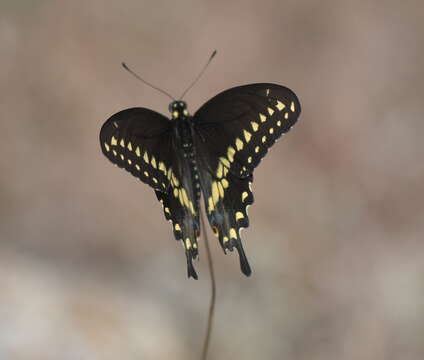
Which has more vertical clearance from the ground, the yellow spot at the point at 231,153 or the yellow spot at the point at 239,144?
the yellow spot at the point at 239,144

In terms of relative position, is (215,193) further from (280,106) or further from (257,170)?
(257,170)

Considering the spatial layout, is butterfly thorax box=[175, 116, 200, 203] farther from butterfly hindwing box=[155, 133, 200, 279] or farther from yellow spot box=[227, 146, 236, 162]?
yellow spot box=[227, 146, 236, 162]

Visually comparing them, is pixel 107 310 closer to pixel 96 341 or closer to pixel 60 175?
pixel 96 341

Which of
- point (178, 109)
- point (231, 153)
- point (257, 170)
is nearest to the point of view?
point (178, 109)

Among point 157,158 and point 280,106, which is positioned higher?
point 280,106

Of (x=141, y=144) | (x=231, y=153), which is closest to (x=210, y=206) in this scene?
(x=231, y=153)

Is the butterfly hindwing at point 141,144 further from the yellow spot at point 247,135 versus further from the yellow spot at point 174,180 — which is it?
the yellow spot at point 247,135

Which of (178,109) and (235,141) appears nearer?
(178,109)

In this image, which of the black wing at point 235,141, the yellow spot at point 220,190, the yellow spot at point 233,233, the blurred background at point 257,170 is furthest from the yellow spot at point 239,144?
the blurred background at point 257,170
